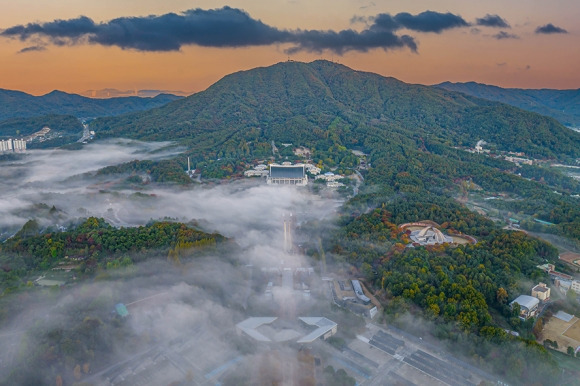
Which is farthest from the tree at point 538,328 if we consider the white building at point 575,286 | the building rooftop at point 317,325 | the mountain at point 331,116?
the mountain at point 331,116

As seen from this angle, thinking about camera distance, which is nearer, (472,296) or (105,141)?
(472,296)

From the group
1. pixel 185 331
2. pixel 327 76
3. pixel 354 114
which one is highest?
pixel 327 76

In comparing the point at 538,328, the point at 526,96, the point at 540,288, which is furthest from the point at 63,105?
the point at 526,96

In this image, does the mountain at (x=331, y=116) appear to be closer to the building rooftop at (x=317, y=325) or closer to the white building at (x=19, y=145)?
the white building at (x=19, y=145)

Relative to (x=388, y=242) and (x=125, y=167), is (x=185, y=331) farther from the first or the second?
(x=125, y=167)

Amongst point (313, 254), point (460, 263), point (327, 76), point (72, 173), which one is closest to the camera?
point (460, 263)

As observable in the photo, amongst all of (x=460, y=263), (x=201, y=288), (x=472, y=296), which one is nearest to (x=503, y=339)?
(x=472, y=296)

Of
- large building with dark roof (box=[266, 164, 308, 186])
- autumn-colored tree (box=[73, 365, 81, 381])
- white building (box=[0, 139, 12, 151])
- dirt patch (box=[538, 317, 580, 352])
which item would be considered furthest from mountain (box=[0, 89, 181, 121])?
dirt patch (box=[538, 317, 580, 352])

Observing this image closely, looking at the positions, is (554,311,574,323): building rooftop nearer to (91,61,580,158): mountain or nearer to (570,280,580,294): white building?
(570,280,580,294): white building
